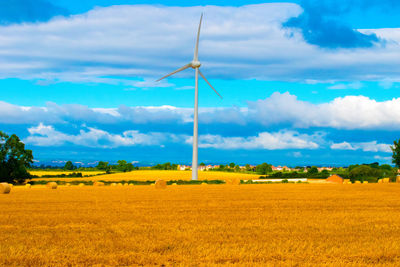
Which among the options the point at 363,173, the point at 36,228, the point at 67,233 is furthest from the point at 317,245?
the point at 363,173

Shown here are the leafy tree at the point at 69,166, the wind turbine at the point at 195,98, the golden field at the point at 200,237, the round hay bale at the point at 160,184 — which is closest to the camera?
the golden field at the point at 200,237

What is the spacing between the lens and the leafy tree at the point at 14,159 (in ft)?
225

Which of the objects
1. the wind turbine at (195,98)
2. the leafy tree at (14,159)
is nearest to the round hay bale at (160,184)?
the wind turbine at (195,98)

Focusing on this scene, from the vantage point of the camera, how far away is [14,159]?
238 feet

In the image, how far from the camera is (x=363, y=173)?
92812mm

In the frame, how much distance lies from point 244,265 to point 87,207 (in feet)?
50.5

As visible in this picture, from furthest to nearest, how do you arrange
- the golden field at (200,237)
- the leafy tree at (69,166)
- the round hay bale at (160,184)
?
the leafy tree at (69,166) → the round hay bale at (160,184) → the golden field at (200,237)

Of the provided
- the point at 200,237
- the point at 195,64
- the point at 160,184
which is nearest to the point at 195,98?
the point at 195,64

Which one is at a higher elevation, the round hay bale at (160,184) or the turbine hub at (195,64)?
the turbine hub at (195,64)

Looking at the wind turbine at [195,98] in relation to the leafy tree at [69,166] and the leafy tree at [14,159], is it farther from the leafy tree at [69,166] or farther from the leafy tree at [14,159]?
the leafy tree at [69,166]

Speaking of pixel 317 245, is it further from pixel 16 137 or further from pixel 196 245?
pixel 16 137

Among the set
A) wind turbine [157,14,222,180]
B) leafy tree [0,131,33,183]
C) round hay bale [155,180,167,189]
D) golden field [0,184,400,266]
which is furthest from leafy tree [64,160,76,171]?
golden field [0,184,400,266]

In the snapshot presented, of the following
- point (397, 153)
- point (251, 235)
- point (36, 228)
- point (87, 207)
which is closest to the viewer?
point (251, 235)

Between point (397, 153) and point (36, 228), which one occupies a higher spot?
point (397, 153)
